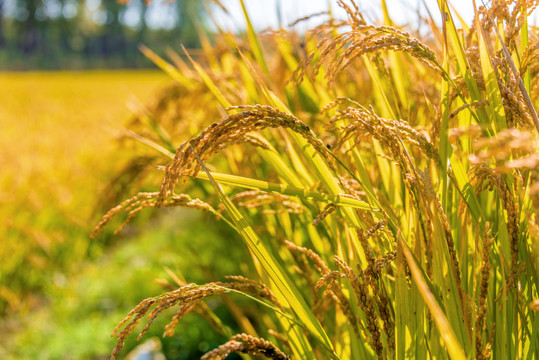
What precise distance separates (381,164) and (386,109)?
174mm

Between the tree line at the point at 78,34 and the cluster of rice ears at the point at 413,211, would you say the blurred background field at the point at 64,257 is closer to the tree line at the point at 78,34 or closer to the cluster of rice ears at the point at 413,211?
the cluster of rice ears at the point at 413,211

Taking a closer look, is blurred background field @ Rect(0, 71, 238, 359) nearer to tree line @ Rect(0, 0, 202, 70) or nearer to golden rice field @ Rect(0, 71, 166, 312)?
golden rice field @ Rect(0, 71, 166, 312)

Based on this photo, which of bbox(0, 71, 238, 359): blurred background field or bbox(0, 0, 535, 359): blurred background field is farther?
bbox(0, 71, 238, 359): blurred background field

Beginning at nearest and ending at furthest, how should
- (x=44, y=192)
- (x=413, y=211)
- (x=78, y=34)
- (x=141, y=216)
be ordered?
(x=413, y=211)
(x=44, y=192)
(x=141, y=216)
(x=78, y=34)

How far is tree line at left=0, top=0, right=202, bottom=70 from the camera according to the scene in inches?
2436

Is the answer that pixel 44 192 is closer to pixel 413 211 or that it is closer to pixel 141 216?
pixel 141 216

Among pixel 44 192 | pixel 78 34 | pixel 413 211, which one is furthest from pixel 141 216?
pixel 78 34

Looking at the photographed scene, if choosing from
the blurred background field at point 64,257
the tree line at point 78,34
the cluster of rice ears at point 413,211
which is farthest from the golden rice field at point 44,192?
the tree line at point 78,34

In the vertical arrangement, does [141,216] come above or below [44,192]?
below

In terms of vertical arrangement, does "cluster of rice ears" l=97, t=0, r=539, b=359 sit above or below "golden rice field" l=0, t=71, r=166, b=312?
above

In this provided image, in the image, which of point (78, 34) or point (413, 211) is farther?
point (78, 34)

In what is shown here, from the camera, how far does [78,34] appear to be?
67.8m

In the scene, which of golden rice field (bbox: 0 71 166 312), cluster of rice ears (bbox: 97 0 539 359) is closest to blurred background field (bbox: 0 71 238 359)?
golden rice field (bbox: 0 71 166 312)

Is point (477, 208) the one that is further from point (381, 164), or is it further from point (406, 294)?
point (381, 164)
